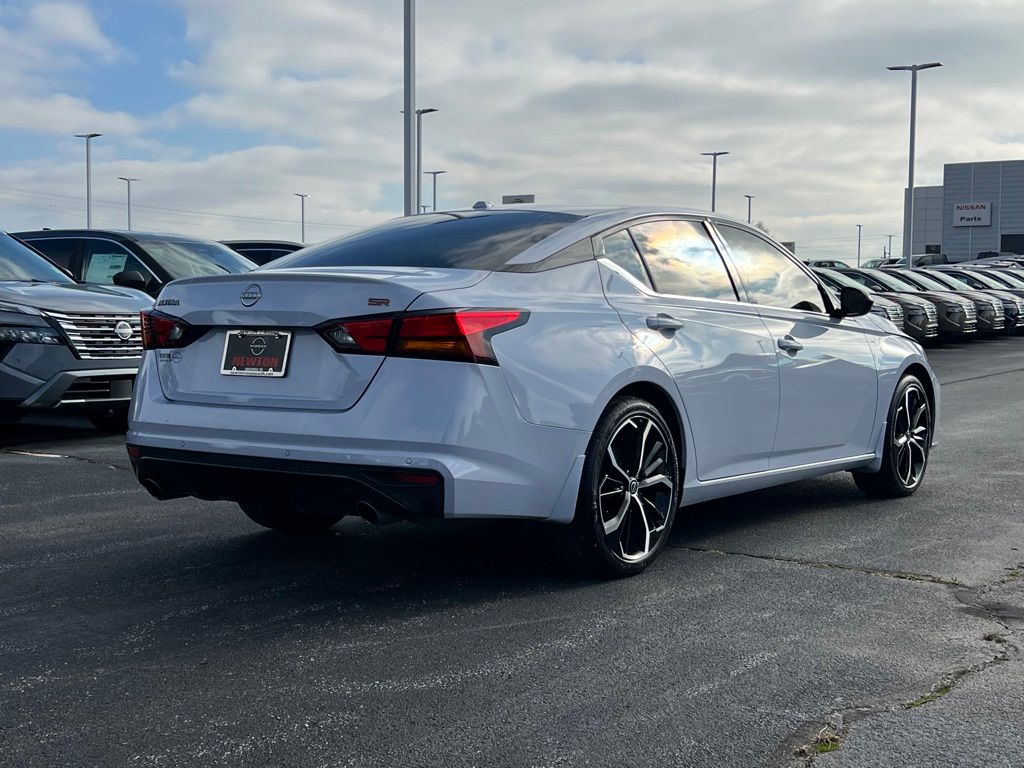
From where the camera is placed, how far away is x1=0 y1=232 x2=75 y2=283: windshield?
10.6 metres

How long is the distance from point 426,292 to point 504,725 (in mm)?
1672

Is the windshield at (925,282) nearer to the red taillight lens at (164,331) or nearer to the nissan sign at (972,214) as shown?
the red taillight lens at (164,331)

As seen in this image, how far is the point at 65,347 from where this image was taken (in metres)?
9.67

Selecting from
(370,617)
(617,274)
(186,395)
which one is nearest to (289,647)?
(370,617)

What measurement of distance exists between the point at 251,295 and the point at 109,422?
667 centimetres

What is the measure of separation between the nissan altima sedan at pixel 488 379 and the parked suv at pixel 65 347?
4173 millimetres

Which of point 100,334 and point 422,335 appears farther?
point 100,334

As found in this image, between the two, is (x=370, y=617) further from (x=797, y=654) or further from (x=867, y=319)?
(x=867, y=319)

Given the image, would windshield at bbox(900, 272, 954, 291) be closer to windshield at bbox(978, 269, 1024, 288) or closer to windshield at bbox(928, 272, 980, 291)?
windshield at bbox(928, 272, 980, 291)

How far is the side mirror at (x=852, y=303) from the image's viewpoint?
6805 mm

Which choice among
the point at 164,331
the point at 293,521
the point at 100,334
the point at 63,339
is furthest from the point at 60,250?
the point at 164,331

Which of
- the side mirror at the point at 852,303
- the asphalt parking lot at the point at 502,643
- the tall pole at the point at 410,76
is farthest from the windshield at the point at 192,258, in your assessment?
the tall pole at the point at 410,76

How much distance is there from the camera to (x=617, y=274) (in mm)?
5445

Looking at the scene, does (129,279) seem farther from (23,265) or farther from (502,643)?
(502,643)
